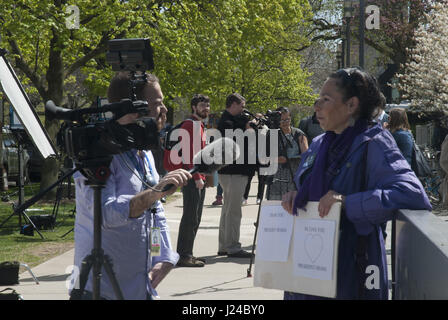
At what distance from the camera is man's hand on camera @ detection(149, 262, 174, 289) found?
3508 mm

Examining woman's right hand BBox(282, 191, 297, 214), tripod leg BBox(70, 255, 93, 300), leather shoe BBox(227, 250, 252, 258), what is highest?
woman's right hand BBox(282, 191, 297, 214)

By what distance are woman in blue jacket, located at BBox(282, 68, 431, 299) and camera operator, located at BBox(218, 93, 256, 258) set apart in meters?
6.17

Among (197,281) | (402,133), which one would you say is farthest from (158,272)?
(402,133)

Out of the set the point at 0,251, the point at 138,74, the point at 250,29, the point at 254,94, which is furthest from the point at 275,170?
the point at 254,94

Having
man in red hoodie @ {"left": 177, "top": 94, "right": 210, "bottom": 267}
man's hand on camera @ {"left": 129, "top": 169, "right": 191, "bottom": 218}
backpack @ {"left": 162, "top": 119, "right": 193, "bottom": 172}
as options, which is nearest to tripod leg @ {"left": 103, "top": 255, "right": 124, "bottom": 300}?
man's hand on camera @ {"left": 129, "top": 169, "right": 191, "bottom": 218}

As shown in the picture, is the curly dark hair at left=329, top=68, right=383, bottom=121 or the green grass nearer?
the curly dark hair at left=329, top=68, right=383, bottom=121

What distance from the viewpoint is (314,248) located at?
10.1ft

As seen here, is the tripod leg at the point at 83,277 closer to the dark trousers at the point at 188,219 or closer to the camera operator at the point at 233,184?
the dark trousers at the point at 188,219

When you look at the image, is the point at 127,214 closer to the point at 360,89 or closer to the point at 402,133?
the point at 360,89

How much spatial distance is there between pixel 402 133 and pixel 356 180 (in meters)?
6.32

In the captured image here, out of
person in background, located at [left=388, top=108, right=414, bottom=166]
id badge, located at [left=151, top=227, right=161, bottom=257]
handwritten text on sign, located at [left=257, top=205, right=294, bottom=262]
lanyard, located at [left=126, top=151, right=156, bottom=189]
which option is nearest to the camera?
handwritten text on sign, located at [left=257, top=205, right=294, bottom=262]

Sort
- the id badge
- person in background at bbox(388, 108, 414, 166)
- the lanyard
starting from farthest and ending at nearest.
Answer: person in background at bbox(388, 108, 414, 166) → the id badge → the lanyard

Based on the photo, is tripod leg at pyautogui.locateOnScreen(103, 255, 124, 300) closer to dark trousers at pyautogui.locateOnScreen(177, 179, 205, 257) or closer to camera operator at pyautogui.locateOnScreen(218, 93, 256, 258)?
dark trousers at pyautogui.locateOnScreen(177, 179, 205, 257)
